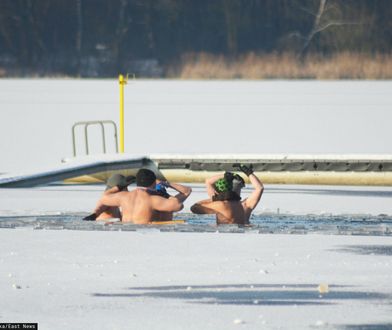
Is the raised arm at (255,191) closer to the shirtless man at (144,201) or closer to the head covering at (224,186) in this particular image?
the head covering at (224,186)

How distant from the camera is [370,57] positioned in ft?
273

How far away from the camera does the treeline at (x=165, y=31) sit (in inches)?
3529

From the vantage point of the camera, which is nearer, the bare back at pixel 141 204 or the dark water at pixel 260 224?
the bare back at pixel 141 204

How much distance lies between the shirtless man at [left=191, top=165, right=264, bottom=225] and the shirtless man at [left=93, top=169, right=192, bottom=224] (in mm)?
336

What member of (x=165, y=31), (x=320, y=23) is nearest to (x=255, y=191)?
(x=165, y=31)

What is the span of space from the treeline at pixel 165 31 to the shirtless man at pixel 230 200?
69015 mm

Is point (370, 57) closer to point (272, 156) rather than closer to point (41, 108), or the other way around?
point (41, 108)

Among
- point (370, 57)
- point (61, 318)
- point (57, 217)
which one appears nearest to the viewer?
point (61, 318)

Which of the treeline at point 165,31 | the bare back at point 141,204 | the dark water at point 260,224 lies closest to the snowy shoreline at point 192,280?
the bare back at point 141,204

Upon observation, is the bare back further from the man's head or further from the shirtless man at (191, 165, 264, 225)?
the shirtless man at (191, 165, 264, 225)

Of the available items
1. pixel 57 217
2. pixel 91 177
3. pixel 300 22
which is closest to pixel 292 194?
pixel 91 177

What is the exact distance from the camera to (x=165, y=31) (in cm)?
9400

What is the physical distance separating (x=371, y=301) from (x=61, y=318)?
256 centimetres

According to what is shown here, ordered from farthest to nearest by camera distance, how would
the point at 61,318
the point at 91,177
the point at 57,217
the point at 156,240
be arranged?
the point at 91,177 < the point at 57,217 < the point at 156,240 < the point at 61,318
